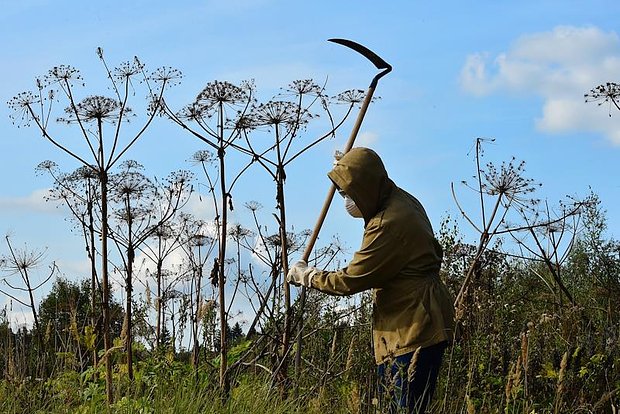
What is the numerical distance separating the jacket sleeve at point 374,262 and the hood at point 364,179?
194 mm

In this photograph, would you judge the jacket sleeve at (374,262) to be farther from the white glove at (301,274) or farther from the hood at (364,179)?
the white glove at (301,274)

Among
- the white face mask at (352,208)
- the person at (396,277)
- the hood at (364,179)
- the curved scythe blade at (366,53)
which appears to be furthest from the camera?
the curved scythe blade at (366,53)

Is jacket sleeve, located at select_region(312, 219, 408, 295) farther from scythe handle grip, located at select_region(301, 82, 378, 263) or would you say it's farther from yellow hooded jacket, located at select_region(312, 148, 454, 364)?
scythe handle grip, located at select_region(301, 82, 378, 263)

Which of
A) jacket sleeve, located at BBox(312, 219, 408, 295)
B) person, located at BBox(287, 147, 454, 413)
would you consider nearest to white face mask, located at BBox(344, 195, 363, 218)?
person, located at BBox(287, 147, 454, 413)

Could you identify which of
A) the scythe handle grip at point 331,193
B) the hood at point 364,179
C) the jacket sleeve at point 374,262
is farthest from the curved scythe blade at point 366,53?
the jacket sleeve at point 374,262

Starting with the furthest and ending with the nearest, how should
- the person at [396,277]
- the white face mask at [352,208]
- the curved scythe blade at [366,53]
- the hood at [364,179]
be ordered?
the curved scythe blade at [366,53] < the white face mask at [352,208] < the hood at [364,179] < the person at [396,277]

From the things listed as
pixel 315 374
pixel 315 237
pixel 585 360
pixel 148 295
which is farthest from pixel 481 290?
pixel 148 295

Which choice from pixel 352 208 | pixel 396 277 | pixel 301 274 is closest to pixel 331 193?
pixel 352 208

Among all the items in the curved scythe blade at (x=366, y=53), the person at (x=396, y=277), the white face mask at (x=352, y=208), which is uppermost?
the curved scythe blade at (x=366, y=53)

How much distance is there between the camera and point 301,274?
20.2 ft

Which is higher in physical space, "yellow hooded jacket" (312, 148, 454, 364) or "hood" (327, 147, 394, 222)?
"hood" (327, 147, 394, 222)

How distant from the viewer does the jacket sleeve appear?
5.72 m

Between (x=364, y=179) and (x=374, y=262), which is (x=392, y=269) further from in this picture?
(x=364, y=179)

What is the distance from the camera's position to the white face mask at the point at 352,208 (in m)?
6.10
